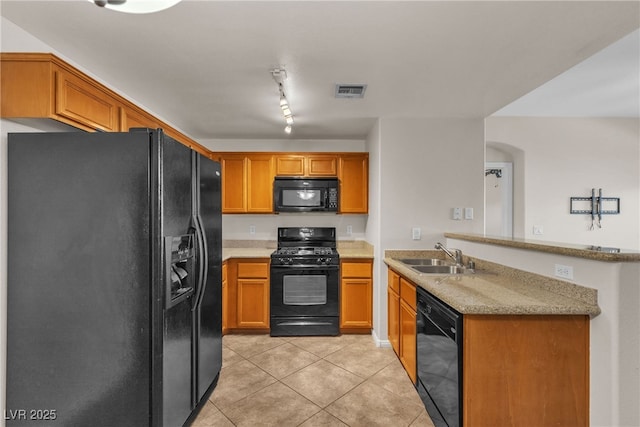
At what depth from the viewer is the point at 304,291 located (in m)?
3.39

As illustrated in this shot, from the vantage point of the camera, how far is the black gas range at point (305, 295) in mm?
3367

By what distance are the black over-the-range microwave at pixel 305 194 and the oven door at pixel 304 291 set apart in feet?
2.49

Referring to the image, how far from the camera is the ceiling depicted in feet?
4.84

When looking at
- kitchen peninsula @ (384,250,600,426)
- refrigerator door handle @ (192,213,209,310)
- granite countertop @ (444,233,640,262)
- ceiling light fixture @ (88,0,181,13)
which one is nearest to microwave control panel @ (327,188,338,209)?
granite countertop @ (444,233,640,262)

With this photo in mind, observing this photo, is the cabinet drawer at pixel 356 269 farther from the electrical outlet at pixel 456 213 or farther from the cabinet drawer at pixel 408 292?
the electrical outlet at pixel 456 213

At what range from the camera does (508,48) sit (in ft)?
5.93

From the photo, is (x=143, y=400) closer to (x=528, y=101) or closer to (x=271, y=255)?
(x=271, y=255)

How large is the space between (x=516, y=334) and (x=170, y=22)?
246cm

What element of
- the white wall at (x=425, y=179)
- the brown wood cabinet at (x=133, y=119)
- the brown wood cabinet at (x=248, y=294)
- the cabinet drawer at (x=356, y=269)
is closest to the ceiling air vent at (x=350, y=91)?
the white wall at (x=425, y=179)

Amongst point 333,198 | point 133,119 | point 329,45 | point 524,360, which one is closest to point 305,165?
point 333,198

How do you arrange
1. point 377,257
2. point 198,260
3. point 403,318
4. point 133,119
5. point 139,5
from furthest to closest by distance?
1. point 377,257
2. point 403,318
3. point 133,119
4. point 198,260
5. point 139,5

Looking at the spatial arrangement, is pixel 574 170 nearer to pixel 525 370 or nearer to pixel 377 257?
pixel 377 257

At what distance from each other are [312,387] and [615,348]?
1927 millimetres

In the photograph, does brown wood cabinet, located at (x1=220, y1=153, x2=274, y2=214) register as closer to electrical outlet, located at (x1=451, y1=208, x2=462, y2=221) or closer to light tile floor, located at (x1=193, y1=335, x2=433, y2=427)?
light tile floor, located at (x1=193, y1=335, x2=433, y2=427)
